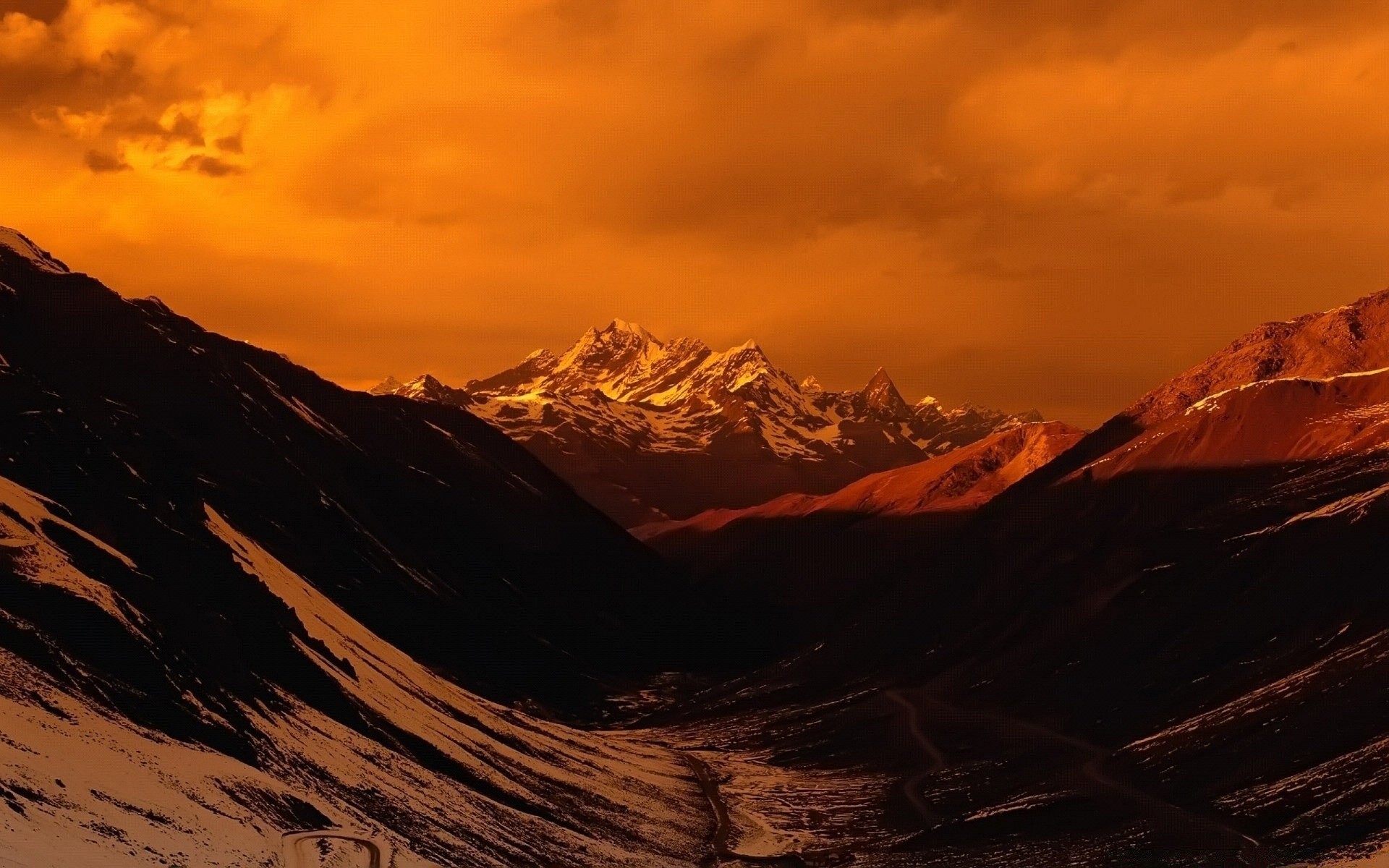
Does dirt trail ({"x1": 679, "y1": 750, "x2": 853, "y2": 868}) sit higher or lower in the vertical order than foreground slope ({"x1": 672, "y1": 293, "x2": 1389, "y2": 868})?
lower

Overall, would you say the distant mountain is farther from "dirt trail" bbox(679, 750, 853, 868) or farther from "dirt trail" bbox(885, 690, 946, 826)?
"dirt trail" bbox(885, 690, 946, 826)

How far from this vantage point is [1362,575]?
16850 cm

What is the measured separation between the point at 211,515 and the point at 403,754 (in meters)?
56.6

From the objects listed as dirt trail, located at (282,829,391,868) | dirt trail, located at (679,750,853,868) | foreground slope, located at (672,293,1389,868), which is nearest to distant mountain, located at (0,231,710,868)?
dirt trail, located at (282,829,391,868)

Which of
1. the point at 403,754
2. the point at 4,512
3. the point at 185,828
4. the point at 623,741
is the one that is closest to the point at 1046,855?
the point at 403,754

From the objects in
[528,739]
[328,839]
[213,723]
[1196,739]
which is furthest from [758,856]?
[528,739]

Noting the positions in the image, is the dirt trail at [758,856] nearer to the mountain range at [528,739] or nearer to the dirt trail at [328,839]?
the mountain range at [528,739]

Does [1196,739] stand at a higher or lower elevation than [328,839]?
lower

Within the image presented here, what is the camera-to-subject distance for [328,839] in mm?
91062

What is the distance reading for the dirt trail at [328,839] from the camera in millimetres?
83500

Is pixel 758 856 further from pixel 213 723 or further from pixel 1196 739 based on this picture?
pixel 1196 739

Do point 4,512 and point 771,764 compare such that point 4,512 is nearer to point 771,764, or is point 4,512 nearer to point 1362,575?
point 771,764

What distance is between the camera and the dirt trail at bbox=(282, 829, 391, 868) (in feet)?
274

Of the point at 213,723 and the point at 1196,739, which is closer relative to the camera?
the point at 213,723
